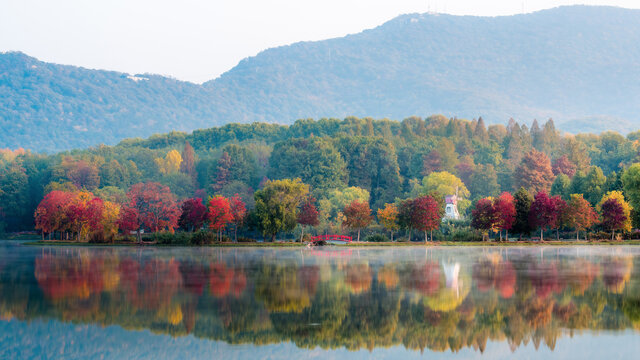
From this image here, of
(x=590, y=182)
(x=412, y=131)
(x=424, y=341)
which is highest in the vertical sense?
(x=412, y=131)

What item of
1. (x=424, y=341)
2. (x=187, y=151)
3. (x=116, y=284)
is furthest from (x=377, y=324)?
(x=187, y=151)

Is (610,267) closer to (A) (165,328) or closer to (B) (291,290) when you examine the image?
(B) (291,290)

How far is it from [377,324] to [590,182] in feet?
265

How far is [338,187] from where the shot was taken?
129000 mm

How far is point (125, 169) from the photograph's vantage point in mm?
148750

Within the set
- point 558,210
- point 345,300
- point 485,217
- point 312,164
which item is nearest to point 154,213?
point 485,217

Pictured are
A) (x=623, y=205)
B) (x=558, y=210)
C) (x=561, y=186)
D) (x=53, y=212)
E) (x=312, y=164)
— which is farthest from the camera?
(x=312, y=164)

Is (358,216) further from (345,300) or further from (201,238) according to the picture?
(345,300)

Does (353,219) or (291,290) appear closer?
(291,290)

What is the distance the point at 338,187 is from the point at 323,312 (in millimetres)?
99734

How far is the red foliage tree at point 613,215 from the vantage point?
8244 centimetres

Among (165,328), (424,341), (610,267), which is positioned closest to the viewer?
(424,341)

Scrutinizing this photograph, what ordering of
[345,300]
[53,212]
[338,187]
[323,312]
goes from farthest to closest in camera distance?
[338,187]
[53,212]
[345,300]
[323,312]

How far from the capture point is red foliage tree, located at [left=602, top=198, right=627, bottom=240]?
82.4m
